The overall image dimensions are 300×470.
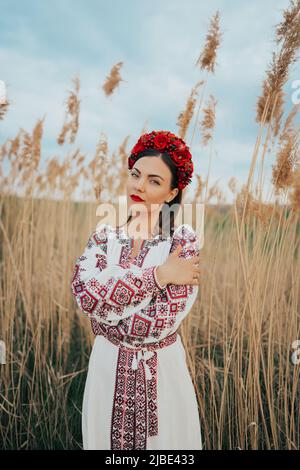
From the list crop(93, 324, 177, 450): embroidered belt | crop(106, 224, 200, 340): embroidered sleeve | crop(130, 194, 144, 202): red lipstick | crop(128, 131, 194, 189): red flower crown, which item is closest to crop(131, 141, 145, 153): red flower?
crop(128, 131, 194, 189): red flower crown

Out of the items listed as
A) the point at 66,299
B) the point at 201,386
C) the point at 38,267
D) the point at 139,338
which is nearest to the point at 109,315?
the point at 139,338

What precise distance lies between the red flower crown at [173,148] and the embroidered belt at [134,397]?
0.52 meters

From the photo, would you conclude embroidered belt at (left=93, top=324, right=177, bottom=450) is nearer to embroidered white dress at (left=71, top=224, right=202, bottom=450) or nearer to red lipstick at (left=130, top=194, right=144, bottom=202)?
embroidered white dress at (left=71, top=224, right=202, bottom=450)

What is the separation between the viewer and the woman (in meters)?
1.12

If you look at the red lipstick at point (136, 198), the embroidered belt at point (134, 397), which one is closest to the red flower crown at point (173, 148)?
the red lipstick at point (136, 198)

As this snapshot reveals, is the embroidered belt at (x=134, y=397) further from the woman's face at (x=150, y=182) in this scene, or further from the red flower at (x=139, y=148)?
the red flower at (x=139, y=148)

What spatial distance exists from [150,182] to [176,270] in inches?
11.9

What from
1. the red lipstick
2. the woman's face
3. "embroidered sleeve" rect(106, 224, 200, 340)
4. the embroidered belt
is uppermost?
the woman's face

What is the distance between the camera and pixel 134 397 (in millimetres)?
1193

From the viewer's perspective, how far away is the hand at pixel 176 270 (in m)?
1.10

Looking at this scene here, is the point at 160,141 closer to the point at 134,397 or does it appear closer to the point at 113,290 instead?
the point at 113,290
